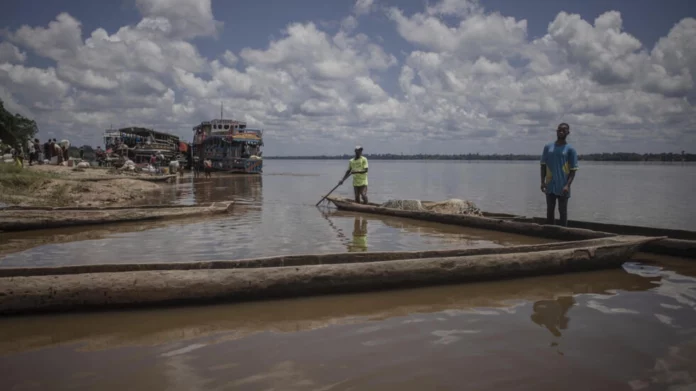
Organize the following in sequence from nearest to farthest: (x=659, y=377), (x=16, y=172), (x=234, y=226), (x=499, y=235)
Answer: (x=659, y=377) → (x=499, y=235) → (x=234, y=226) → (x=16, y=172)

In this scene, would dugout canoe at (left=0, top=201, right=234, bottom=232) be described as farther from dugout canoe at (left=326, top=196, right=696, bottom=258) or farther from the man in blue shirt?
the man in blue shirt

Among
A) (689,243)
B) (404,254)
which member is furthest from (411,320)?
(689,243)

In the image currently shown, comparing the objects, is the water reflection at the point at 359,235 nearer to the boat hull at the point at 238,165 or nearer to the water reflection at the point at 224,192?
the water reflection at the point at 224,192

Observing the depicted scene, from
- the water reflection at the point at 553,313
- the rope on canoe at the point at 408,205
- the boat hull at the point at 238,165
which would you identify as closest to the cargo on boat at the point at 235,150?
the boat hull at the point at 238,165

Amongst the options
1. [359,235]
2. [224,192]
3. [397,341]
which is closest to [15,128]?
[224,192]

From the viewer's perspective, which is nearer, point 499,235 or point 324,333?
point 324,333

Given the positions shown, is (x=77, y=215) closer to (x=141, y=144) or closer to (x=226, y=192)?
(x=226, y=192)

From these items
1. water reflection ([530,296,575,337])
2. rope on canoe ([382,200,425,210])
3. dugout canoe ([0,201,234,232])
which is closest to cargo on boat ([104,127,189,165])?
dugout canoe ([0,201,234,232])

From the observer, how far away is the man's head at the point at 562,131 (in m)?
6.67

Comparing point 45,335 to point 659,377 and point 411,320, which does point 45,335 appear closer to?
point 411,320

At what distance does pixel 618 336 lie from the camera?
11.4 feet

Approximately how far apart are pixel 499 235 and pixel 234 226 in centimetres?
629

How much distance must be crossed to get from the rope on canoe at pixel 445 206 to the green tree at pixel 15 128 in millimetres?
39141

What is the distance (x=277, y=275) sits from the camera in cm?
428
